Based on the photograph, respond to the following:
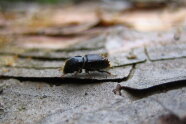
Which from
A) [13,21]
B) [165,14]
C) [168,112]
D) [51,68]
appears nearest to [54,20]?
[13,21]

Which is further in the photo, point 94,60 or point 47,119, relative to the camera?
point 94,60

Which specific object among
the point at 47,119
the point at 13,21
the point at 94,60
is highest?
the point at 13,21

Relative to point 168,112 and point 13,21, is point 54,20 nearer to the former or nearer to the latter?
point 13,21

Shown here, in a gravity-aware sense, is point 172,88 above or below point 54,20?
below

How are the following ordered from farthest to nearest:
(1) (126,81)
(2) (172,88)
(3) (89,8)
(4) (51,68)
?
(3) (89,8) < (4) (51,68) < (1) (126,81) < (2) (172,88)
